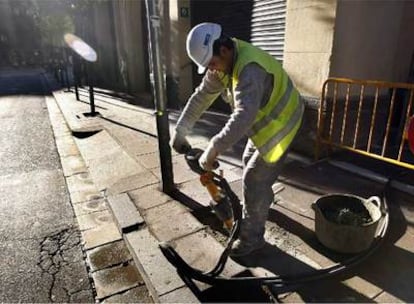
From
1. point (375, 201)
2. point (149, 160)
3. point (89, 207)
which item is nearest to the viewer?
point (375, 201)

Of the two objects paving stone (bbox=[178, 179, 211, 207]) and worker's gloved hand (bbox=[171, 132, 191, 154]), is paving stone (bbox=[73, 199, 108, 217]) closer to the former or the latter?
paving stone (bbox=[178, 179, 211, 207])

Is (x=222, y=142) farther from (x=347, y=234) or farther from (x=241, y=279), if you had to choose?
(x=347, y=234)

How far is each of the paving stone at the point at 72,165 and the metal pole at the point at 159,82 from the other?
83.2 inches

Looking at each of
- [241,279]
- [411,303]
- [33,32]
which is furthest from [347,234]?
[33,32]

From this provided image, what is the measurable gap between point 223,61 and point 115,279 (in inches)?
80.5

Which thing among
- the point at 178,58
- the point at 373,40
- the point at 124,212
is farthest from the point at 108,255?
the point at 178,58

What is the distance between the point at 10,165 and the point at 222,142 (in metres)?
5.21

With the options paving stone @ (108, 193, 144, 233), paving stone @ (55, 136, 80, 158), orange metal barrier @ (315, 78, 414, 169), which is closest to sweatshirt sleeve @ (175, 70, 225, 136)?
paving stone @ (108, 193, 144, 233)

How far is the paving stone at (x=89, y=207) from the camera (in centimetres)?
412

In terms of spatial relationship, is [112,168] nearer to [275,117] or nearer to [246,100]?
[275,117]

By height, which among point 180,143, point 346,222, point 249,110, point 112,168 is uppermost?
point 249,110

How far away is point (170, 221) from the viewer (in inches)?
138

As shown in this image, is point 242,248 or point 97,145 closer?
point 242,248

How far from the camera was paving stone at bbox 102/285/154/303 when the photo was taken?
2.69 m
